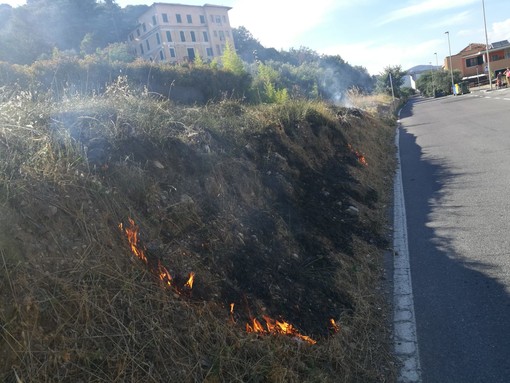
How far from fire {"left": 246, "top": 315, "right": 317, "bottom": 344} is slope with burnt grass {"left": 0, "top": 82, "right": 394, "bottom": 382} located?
0.05 feet

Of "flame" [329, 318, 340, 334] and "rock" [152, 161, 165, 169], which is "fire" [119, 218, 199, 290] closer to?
"rock" [152, 161, 165, 169]

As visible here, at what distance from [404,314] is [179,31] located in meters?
59.9

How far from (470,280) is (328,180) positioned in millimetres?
3602

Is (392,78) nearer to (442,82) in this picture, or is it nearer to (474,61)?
(442,82)

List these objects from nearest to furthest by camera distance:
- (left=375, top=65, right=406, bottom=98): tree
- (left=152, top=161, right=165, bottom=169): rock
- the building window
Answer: (left=152, top=161, right=165, bottom=169): rock < (left=375, top=65, right=406, bottom=98): tree < the building window

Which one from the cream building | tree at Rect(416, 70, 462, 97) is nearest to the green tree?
the cream building

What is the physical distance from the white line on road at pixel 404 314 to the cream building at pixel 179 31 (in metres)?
51.7

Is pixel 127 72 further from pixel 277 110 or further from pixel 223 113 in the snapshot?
pixel 223 113

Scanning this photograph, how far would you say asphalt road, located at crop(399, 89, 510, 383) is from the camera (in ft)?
11.6

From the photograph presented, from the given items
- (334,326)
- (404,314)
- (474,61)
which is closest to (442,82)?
(474,61)

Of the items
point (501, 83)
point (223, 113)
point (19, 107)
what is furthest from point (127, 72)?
point (501, 83)

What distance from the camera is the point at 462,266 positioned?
517 cm

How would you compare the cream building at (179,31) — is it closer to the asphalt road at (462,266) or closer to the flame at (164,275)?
the asphalt road at (462,266)

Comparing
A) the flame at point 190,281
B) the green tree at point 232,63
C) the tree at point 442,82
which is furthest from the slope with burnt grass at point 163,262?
the tree at point 442,82
